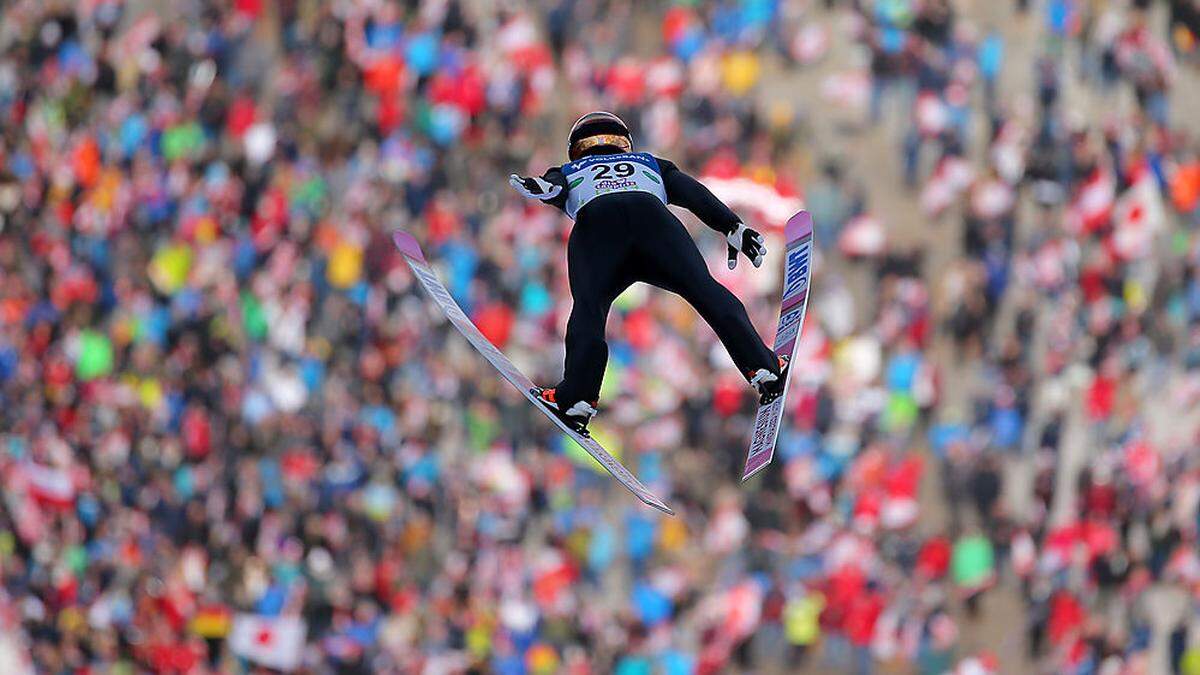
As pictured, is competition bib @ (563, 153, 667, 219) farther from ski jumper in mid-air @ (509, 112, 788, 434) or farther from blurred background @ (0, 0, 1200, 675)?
blurred background @ (0, 0, 1200, 675)

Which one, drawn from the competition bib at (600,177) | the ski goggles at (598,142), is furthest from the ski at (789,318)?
the ski goggles at (598,142)

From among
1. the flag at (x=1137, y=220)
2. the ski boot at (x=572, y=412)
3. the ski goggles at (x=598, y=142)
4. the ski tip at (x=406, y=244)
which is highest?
the flag at (x=1137, y=220)

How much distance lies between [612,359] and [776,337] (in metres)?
8.48

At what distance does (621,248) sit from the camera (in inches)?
337

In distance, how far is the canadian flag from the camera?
1720 centimetres

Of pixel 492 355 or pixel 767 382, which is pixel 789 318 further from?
pixel 492 355

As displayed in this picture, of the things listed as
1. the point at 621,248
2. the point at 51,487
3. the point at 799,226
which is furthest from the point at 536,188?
the point at 51,487

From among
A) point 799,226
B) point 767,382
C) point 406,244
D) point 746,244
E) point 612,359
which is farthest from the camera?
point 612,359

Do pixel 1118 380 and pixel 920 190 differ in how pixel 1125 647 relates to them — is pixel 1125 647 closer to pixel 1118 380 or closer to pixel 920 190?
pixel 1118 380

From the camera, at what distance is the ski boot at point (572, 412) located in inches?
336

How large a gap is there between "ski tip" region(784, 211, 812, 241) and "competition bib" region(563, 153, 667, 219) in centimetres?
133

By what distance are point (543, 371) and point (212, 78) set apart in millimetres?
5416

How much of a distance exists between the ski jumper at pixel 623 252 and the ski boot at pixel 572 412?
1.6 inches

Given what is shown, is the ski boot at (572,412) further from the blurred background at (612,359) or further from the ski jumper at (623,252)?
the blurred background at (612,359)
